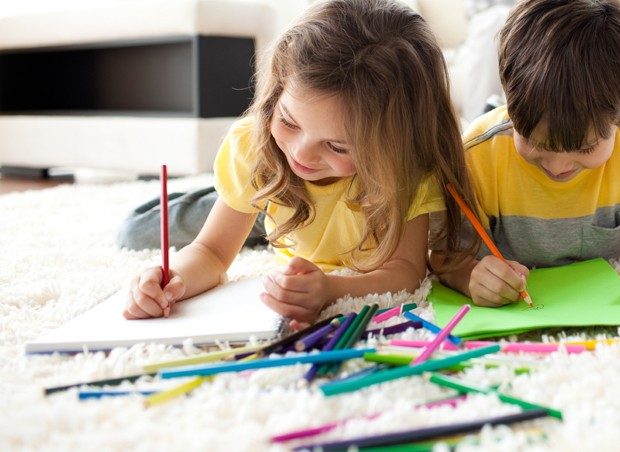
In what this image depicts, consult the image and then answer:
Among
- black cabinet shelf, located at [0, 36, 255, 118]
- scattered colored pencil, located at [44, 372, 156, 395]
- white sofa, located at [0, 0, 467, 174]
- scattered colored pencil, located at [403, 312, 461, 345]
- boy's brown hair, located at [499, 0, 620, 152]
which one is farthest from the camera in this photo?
black cabinet shelf, located at [0, 36, 255, 118]

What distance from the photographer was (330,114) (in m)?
0.80

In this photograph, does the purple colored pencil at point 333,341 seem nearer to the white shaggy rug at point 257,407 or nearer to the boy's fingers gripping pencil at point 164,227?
the white shaggy rug at point 257,407

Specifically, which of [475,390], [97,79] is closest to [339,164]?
[475,390]

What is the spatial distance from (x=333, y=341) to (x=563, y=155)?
1.24 ft

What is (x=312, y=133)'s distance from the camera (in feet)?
2.64

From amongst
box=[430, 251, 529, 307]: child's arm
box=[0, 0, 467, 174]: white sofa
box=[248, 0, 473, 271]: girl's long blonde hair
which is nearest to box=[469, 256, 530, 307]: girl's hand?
box=[430, 251, 529, 307]: child's arm

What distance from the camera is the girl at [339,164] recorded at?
80cm

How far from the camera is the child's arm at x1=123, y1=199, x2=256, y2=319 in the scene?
0.78 m

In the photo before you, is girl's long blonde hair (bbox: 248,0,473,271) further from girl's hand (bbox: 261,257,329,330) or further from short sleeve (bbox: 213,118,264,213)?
girl's hand (bbox: 261,257,329,330)

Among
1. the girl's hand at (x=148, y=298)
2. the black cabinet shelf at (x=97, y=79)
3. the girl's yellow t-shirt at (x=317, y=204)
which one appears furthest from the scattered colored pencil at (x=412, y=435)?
the black cabinet shelf at (x=97, y=79)

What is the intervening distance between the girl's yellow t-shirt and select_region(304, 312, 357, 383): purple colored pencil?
0.83 feet

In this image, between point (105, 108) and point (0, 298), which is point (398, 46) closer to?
point (0, 298)

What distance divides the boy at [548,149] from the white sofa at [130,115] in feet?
4.59

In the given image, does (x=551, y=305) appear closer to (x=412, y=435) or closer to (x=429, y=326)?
(x=429, y=326)
